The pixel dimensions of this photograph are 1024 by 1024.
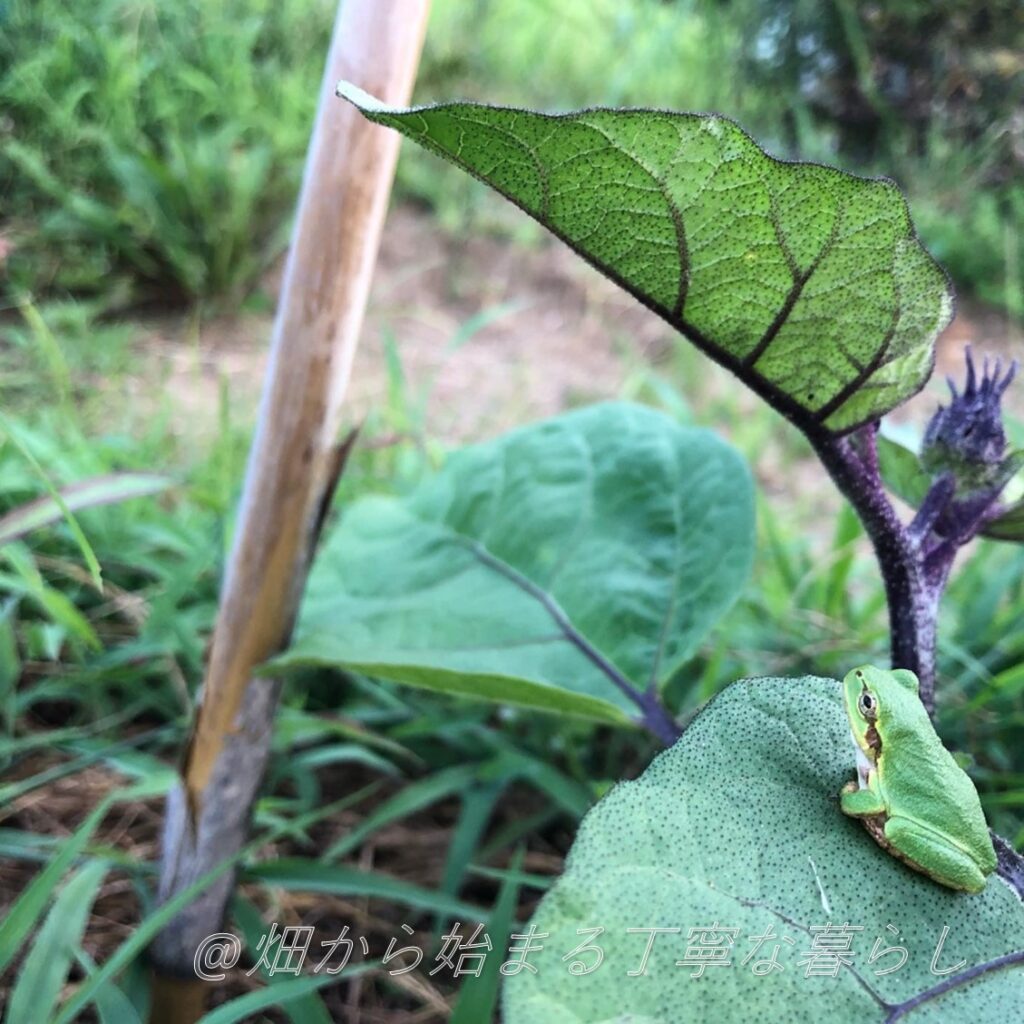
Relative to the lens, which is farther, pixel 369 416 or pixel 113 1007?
pixel 369 416

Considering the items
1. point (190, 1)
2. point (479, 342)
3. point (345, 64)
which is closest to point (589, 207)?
point (345, 64)

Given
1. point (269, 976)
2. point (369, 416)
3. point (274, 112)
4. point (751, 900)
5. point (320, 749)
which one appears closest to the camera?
point (751, 900)

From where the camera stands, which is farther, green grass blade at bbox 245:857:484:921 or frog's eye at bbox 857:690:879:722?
green grass blade at bbox 245:857:484:921

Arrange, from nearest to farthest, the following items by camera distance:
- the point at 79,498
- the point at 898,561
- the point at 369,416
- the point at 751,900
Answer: the point at 751,900, the point at 898,561, the point at 79,498, the point at 369,416

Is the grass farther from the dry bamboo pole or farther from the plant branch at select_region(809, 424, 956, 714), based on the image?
the plant branch at select_region(809, 424, 956, 714)

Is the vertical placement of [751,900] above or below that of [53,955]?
above

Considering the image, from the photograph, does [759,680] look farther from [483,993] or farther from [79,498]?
[79,498]

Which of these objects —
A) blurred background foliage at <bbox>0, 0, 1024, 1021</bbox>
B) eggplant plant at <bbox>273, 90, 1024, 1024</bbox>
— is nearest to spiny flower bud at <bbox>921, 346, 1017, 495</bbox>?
eggplant plant at <bbox>273, 90, 1024, 1024</bbox>

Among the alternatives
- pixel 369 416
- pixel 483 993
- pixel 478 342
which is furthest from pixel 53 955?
pixel 478 342
